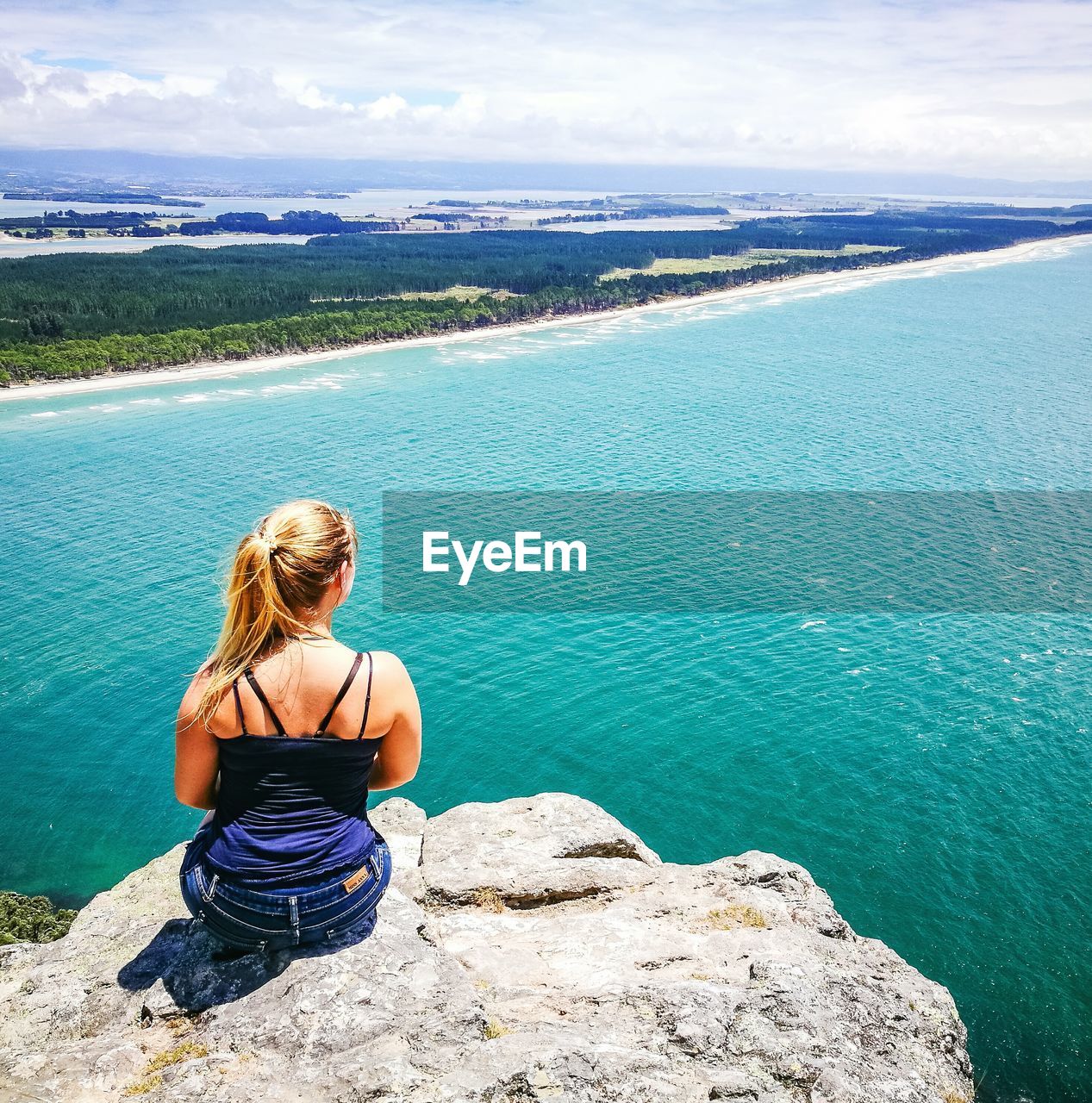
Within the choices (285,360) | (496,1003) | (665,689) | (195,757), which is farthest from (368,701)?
(285,360)

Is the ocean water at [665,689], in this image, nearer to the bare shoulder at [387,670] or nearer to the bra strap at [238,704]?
the bra strap at [238,704]

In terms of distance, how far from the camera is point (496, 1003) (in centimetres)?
805

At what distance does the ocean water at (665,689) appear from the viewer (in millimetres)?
23047

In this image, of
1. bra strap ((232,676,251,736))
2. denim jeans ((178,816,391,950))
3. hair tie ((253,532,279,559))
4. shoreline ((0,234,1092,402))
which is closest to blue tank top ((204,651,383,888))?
bra strap ((232,676,251,736))

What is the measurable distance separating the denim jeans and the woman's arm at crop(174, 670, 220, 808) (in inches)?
15.5

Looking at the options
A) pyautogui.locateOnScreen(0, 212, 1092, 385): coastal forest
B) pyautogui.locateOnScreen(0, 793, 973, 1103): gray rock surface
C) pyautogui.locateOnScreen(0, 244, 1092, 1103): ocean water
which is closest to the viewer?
pyautogui.locateOnScreen(0, 793, 973, 1103): gray rock surface

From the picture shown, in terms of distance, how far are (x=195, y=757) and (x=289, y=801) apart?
74 centimetres

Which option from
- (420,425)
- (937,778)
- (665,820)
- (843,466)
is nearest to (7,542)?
(420,425)

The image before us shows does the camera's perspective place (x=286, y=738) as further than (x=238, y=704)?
Yes

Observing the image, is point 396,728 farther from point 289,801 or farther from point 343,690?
point 289,801

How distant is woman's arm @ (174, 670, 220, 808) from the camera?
5.53 meters

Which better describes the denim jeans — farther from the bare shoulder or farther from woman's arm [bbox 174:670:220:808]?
the bare shoulder

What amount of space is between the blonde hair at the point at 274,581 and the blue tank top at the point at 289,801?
0.18m

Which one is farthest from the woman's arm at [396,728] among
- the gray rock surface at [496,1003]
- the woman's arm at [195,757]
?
the gray rock surface at [496,1003]
